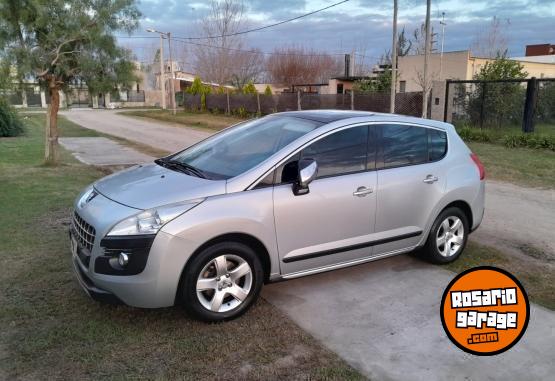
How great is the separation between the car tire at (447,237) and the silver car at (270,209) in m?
0.01

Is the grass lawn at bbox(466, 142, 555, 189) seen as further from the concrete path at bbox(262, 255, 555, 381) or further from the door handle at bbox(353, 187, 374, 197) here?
the door handle at bbox(353, 187, 374, 197)

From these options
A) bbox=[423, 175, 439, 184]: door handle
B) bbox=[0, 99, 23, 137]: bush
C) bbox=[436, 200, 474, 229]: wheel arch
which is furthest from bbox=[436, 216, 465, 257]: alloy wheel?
bbox=[0, 99, 23, 137]: bush

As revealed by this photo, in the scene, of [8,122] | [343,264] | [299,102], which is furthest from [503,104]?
[8,122]

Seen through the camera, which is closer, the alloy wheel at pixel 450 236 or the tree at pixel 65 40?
the alloy wheel at pixel 450 236

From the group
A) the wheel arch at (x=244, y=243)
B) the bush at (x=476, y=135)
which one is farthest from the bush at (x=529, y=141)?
the wheel arch at (x=244, y=243)

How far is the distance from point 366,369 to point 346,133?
2004 millimetres

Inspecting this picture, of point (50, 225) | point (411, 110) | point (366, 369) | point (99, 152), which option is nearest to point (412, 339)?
point (366, 369)

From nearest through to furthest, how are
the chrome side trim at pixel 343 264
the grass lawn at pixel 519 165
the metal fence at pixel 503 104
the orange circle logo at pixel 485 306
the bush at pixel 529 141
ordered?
the orange circle logo at pixel 485 306, the chrome side trim at pixel 343 264, the grass lawn at pixel 519 165, the bush at pixel 529 141, the metal fence at pixel 503 104

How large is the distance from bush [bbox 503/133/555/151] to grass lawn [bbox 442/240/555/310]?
9.25m

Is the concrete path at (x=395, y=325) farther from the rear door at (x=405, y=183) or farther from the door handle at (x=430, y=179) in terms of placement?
the door handle at (x=430, y=179)

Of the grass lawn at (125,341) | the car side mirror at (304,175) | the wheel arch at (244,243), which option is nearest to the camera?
the grass lawn at (125,341)

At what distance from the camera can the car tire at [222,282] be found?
136 inches

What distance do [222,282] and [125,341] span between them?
780mm

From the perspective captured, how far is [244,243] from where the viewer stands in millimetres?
3660
